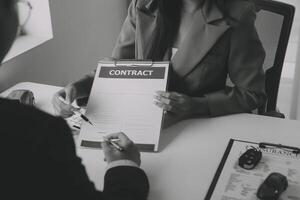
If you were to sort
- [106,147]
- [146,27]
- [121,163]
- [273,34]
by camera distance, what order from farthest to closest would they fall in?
[273,34] < [146,27] < [106,147] < [121,163]

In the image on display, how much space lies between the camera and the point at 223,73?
160 cm

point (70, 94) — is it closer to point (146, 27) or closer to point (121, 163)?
point (146, 27)

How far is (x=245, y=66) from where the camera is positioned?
1.50 m

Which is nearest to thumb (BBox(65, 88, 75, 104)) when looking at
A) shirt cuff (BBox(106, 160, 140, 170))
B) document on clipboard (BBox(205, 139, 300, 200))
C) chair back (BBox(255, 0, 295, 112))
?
shirt cuff (BBox(106, 160, 140, 170))

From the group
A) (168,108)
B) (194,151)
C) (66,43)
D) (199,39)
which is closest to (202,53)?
(199,39)

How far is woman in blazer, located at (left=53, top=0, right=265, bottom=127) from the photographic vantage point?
1.47 metres

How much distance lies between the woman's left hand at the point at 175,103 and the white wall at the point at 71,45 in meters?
0.73

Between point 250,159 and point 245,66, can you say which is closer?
point 250,159

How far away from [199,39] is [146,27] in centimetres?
22

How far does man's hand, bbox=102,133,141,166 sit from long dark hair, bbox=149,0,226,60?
1.76ft

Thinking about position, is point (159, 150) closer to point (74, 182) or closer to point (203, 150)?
point (203, 150)

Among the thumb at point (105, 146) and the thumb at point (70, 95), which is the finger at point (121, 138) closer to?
the thumb at point (105, 146)

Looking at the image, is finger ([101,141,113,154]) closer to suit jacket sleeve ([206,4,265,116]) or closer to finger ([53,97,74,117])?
finger ([53,97,74,117])

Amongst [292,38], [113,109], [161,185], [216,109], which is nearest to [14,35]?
[161,185]
